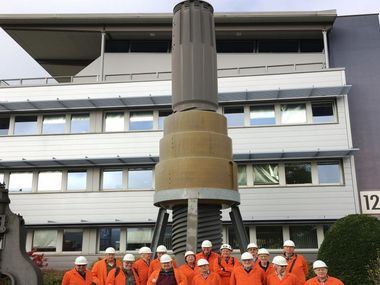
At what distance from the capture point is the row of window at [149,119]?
26906mm

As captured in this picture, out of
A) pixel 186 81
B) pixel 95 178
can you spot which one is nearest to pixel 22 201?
pixel 95 178

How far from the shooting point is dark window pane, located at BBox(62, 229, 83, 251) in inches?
1073

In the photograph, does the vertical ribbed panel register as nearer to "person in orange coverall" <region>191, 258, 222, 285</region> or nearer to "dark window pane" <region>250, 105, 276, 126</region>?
"person in orange coverall" <region>191, 258, 222, 285</region>

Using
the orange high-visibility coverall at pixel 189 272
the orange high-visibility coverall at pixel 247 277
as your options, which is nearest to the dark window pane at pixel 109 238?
the orange high-visibility coverall at pixel 189 272

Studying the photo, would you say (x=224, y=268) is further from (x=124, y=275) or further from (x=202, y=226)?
(x=202, y=226)

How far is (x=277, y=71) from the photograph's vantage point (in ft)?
95.8

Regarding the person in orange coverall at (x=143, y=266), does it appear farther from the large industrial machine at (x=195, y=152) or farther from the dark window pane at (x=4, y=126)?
the dark window pane at (x=4, y=126)

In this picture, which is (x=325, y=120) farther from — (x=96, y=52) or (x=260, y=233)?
(x=96, y=52)

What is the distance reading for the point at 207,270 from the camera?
9.23 meters

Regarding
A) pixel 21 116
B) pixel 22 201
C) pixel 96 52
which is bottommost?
pixel 22 201

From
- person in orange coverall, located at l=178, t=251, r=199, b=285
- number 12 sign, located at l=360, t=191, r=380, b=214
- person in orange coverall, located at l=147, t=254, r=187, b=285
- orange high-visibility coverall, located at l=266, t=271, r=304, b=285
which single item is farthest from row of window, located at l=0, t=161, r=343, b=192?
orange high-visibility coverall, located at l=266, t=271, r=304, b=285

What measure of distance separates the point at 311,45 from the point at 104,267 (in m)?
24.5

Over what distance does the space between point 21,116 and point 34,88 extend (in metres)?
1.99

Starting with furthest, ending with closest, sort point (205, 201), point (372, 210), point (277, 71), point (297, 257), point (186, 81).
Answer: point (277, 71), point (372, 210), point (186, 81), point (205, 201), point (297, 257)
